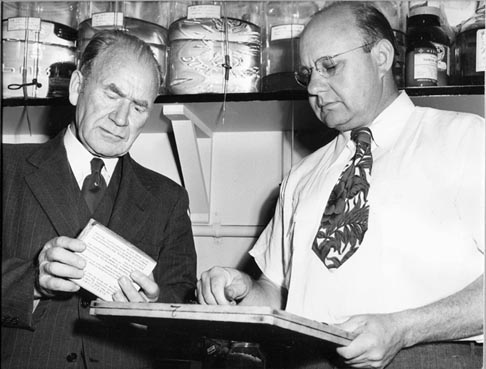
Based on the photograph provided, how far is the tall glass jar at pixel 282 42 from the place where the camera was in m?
1.71

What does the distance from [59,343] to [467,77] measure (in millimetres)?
1189

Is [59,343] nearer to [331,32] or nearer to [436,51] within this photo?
[331,32]

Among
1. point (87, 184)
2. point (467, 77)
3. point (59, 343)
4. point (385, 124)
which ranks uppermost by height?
point (467, 77)

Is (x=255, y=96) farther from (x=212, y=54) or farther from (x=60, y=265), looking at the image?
(x=60, y=265)

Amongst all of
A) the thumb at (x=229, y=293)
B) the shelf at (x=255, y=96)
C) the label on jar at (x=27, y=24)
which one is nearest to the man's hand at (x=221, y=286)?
the thumb at (x=229, y=293)

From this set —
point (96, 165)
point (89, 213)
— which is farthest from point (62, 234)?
point (96, 165)

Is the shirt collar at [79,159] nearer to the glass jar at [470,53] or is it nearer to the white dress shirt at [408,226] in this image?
the white dress shirt at [408,226]

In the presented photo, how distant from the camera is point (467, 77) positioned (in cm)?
163

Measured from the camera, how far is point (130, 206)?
1458mm

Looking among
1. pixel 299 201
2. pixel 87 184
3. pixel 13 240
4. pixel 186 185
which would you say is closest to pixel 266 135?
pixel 186 185

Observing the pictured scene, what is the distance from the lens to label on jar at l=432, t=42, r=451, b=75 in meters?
1.64

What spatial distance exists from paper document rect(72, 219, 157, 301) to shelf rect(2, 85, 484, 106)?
651 mm

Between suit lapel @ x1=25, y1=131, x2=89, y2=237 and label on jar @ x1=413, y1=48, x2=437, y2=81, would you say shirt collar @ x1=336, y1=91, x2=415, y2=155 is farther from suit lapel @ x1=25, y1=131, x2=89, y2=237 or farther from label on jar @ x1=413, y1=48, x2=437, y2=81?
suit lapel @ x1=25, y1=131, x2=89, y2=237

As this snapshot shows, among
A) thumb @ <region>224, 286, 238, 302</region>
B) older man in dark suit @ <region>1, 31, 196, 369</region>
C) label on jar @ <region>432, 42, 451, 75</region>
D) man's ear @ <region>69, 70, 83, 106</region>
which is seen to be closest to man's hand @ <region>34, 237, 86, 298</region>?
older man in dark suit @ <region>1, 31, 196, 369</region>
